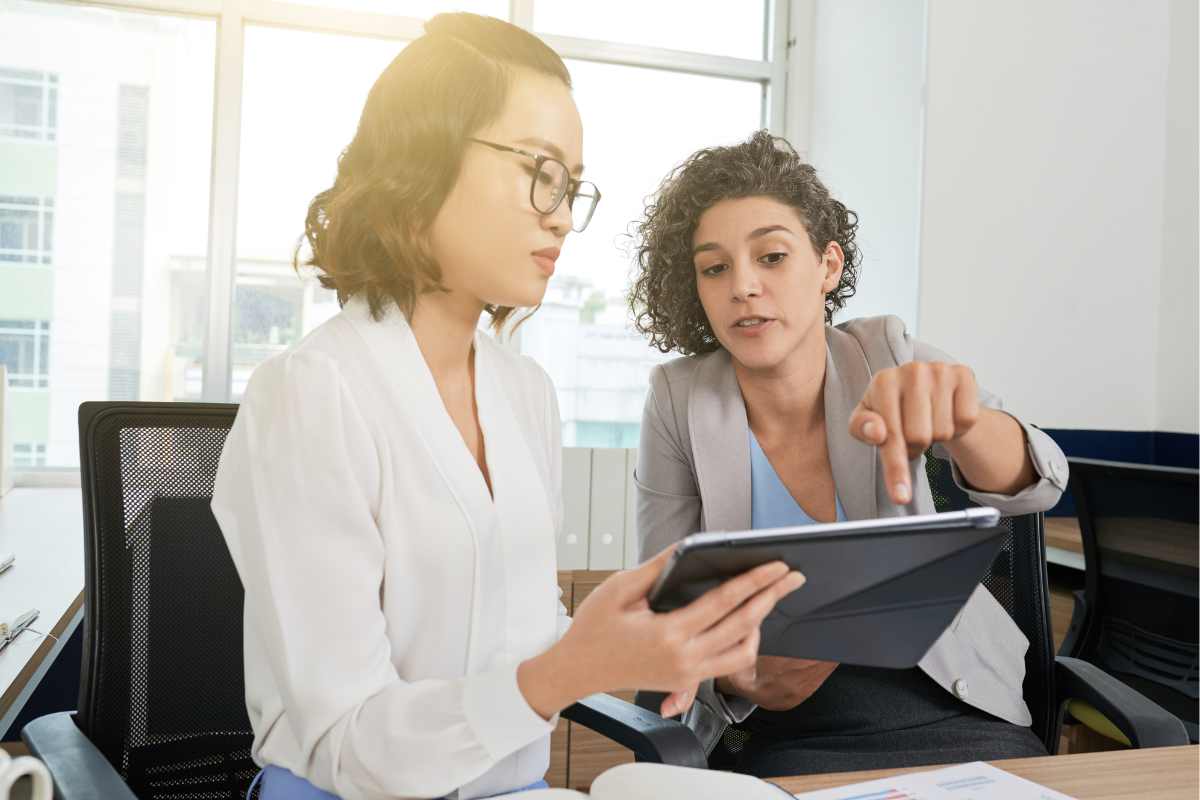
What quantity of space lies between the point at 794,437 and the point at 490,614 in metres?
0.74

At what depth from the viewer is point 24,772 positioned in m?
0.68

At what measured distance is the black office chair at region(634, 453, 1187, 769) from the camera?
4.49 feet

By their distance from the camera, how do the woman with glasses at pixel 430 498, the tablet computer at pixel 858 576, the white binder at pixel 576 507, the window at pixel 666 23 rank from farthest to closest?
the window at pixel 666 23 < the white binder at pixel 576 507 < the woman with glasses at pixel 430 498 < the tablet computer at pixel 858 576

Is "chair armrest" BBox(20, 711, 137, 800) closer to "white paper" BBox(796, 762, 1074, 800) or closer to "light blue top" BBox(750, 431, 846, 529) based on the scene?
"white paper" BBox(796, 762, 1074, 800)

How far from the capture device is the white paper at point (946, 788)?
0.86 m

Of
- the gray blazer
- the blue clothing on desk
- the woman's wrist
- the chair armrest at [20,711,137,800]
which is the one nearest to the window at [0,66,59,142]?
the gray blazer

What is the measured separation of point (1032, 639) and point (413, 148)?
113 cm

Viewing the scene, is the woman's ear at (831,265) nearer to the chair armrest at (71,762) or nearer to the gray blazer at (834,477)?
the gray blazer at (834,477)

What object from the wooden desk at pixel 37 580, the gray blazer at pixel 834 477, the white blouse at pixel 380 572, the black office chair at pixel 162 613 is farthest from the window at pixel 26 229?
the white blouse at pixel 380 572

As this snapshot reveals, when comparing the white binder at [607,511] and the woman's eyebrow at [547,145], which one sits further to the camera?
the white binder at [607,511]

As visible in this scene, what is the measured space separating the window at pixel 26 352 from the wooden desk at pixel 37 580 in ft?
1.21

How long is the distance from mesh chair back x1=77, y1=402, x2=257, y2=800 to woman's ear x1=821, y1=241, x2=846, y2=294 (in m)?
0.96

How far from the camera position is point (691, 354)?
1718 millimetres

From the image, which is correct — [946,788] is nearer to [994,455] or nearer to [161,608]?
[994,455]
